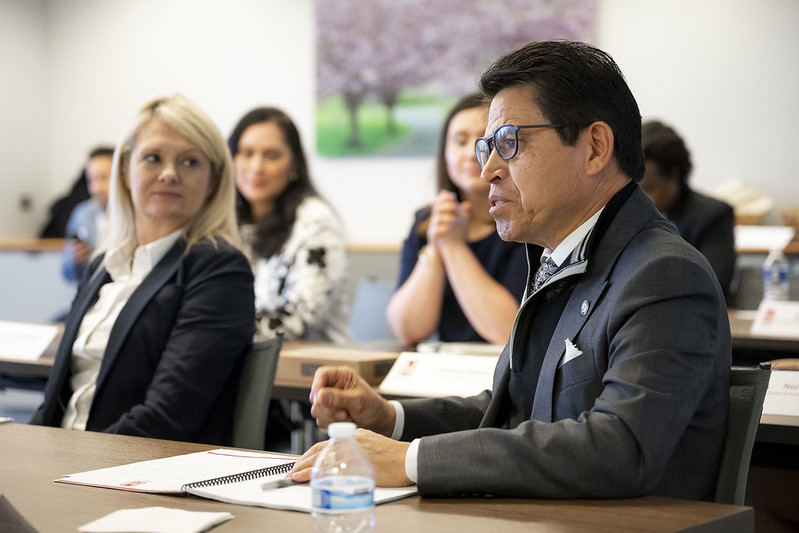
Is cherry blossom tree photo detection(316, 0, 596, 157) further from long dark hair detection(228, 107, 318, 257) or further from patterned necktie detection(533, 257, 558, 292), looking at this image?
patterned necktie detection(533, 257, 558, 292)

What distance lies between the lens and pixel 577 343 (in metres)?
1.54

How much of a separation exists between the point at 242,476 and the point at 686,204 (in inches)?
129

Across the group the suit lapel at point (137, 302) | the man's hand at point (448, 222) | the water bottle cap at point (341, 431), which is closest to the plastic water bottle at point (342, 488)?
the water bottle cap at point (341, 431)

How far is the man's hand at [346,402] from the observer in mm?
1727

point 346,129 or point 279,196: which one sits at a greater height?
point 346,129

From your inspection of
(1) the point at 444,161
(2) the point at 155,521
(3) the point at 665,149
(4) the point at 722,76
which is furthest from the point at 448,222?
(4) the point at 722,76

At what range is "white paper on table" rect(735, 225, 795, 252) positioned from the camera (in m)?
5.23

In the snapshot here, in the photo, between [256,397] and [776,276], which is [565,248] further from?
[776,276]

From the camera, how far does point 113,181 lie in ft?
9.59

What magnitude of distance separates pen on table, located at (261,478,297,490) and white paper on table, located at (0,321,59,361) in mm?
1844

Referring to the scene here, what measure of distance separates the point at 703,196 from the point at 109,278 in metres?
2.73

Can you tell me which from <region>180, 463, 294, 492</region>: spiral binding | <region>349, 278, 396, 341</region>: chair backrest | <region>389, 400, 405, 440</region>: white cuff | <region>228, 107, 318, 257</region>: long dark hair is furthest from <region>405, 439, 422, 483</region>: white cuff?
<region>349, 278, 396, 341</region>: chair backrest

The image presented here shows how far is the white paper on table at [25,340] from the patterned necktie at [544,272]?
6.16ft

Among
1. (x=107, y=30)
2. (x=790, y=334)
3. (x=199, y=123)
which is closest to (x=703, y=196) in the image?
(x=790, y=334)
